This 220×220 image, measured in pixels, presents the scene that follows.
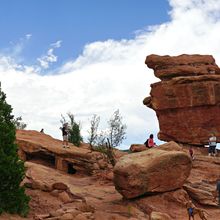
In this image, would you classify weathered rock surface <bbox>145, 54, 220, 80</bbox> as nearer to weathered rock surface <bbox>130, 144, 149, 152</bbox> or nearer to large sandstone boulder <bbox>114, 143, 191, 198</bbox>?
weathered rock surface <bbox>130, 144, 149, 152</bbox>

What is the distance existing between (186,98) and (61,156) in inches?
480

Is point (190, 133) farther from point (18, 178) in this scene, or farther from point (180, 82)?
point (18, 178)

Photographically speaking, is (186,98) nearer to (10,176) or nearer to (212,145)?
(212,145)

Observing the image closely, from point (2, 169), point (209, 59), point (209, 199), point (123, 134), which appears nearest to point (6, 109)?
point (2, 169)

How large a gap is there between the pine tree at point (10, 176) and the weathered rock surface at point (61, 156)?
886 centimetres

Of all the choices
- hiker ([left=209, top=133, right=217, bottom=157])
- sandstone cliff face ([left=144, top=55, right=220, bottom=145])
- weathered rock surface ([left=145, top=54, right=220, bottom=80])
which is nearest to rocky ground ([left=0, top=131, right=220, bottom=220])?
hiker ([left=209, top=133, right=217, bottom=157])

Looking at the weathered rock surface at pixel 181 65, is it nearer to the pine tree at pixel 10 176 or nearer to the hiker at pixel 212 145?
the hiker at pixel 212 145

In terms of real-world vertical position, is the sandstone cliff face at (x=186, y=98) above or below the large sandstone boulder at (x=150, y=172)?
above

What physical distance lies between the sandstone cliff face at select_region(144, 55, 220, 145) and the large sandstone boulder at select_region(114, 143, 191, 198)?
11088mm

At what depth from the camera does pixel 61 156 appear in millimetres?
31156

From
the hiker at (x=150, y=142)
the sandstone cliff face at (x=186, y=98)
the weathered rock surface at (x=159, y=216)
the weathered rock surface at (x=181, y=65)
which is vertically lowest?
the weathered rock surface at (x=159, y=216)

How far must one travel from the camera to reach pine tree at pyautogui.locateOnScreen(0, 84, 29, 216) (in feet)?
69.7

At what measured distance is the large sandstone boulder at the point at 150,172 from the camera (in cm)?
2414

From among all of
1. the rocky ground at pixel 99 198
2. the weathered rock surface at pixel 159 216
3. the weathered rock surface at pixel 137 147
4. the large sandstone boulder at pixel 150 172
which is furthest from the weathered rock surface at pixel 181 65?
the weathered rock surface at pixel 159 216
